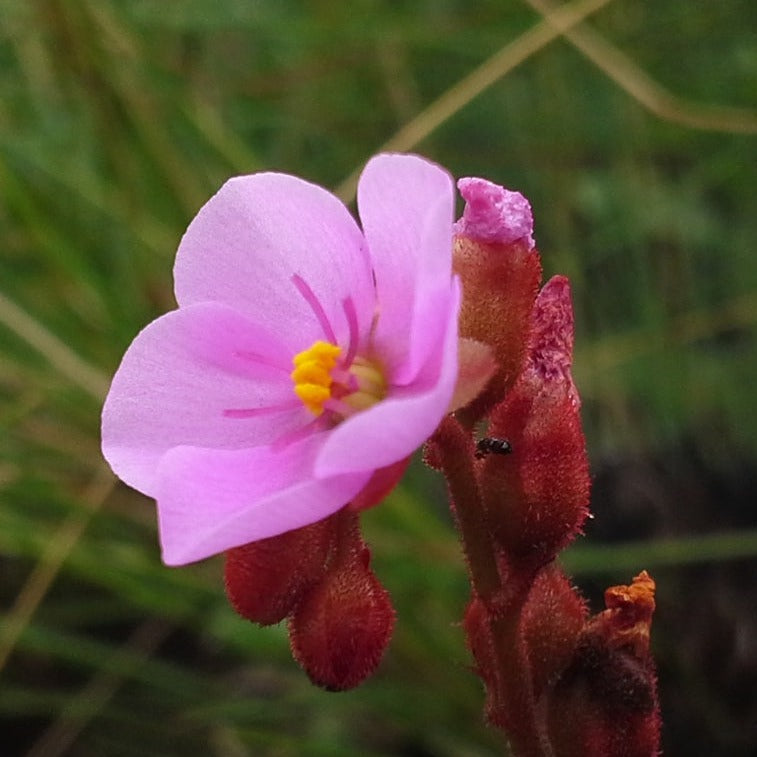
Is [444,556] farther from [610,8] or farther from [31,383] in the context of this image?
[610,8]

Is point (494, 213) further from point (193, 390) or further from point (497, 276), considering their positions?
point (193, 390)

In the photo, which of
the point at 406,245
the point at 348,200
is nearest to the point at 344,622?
the point at 406,245

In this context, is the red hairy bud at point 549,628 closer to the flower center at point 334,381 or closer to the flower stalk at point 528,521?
the flower stalk at point 528,521

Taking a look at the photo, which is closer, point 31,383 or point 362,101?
point 31,383

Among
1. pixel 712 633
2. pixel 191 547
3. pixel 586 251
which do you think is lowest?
pixel 712 633

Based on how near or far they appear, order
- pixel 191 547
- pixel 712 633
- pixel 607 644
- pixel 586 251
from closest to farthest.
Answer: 1. pixel 191 547
2. pixel 607 644
3. pixel 712 633
4. pixel 586 251

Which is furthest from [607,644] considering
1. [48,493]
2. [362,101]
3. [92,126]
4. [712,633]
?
[362,101]
